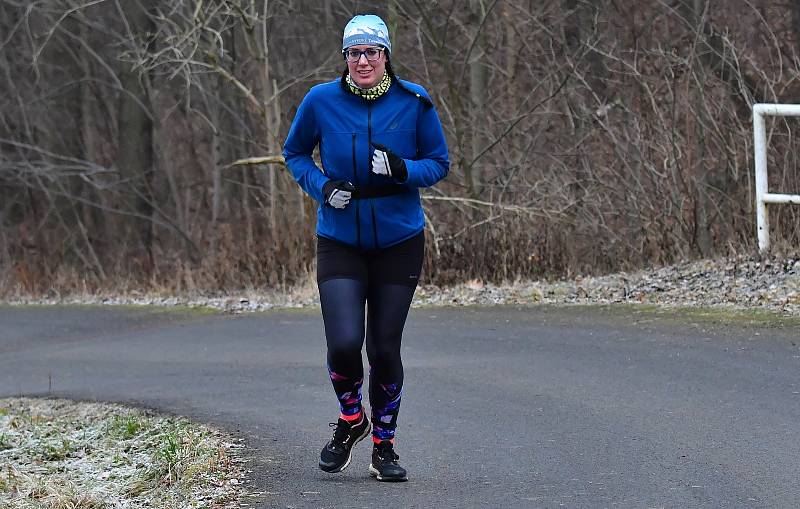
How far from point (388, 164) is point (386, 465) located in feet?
4.37

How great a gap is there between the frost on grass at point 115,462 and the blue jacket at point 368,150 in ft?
4.11

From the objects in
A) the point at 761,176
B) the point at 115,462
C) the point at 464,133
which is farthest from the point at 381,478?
the point at 464,133

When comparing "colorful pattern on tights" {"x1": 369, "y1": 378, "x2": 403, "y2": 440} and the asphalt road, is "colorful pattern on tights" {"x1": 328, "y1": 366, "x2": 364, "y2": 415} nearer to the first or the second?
"colorful pattern on tights" {"x1": 369, "y1": 378, "x2": 403, "y2": 440}

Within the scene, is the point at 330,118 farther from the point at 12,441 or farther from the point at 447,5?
the point at 447,5

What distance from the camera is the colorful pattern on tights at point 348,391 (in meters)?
6.47

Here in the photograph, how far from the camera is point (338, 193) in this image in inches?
242

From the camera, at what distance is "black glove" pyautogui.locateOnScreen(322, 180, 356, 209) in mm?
6152

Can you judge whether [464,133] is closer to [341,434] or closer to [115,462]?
[115,462]

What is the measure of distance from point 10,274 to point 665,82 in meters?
12.0

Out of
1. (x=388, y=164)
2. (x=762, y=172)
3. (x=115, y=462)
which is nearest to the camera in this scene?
(x=388, y=164)

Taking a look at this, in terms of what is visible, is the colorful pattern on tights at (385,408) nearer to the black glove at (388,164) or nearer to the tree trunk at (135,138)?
the black glove at (388,164)

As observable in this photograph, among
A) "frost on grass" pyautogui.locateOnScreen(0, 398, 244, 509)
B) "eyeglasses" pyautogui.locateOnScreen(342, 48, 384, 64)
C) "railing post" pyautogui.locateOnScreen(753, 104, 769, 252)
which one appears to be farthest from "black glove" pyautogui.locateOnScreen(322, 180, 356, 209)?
"railing post" pyautogui.locateOnScreen(753, 104, 769, 252)

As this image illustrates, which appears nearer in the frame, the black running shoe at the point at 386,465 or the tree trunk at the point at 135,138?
the black running shoe at the point at 386,465

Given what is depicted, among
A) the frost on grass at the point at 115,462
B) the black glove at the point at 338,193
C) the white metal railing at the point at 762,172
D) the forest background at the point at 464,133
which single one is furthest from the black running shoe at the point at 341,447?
the forest background at the point at 464,133
